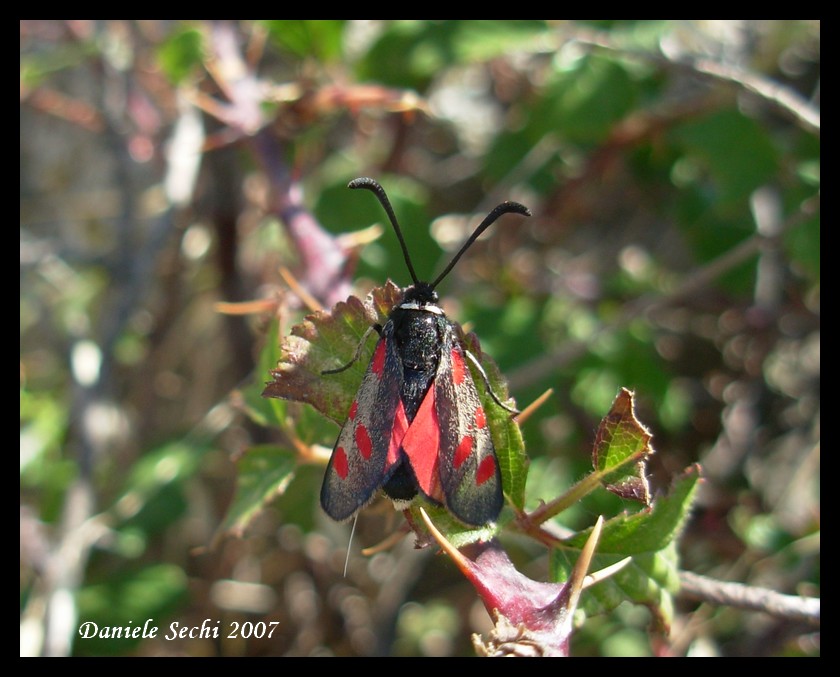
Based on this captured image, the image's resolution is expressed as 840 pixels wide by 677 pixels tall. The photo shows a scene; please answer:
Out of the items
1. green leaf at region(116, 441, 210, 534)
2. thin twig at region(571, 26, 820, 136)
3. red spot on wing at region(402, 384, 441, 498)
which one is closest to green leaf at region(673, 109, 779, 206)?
thin twig at region(571, 26, 820, 136)

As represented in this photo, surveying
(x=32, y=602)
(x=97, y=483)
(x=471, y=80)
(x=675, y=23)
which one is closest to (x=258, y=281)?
(x=97, y=483)

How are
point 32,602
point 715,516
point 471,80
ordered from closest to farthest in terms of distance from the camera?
point 32,602 < point 715,516 < point 471,80

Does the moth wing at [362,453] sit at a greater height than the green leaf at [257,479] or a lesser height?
greater

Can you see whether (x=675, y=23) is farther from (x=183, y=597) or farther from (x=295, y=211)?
(x=183, y=597)

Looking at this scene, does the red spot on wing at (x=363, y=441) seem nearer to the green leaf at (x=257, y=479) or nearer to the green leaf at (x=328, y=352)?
the green leaf at (x=328, y=352)

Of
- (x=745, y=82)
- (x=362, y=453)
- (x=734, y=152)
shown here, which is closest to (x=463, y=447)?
(x=362, y=453)

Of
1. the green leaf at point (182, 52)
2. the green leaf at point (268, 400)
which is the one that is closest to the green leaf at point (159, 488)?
the green leaf at point (268, 400)
